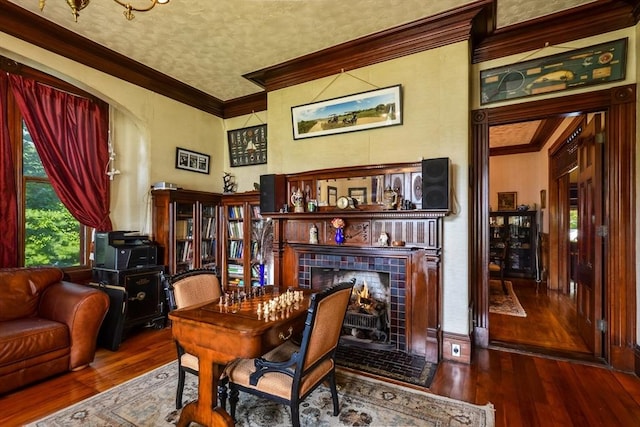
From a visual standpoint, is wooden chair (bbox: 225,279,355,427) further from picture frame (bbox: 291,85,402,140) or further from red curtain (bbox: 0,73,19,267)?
red curtain (bbox: 0,73,19,267)

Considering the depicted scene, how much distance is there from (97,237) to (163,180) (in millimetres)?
1052

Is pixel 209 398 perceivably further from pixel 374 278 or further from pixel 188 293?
pixel 374 278

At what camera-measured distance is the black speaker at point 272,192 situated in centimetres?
371

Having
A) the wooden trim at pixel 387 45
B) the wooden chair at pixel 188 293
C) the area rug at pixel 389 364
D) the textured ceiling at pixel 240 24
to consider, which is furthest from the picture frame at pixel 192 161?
the area rug at pixel 389 364

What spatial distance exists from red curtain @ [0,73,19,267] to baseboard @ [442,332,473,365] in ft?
14.0

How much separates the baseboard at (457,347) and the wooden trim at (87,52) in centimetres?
446

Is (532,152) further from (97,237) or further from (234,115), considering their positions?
(97,237)

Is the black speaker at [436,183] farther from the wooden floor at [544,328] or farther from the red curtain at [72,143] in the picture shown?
the red curtain at [72,143]

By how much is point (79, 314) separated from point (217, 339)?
184cm

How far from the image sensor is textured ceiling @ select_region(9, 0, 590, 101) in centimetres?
275

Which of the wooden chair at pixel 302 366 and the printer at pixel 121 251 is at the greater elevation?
the printer at pixel 121 251

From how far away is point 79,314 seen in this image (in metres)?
2.70

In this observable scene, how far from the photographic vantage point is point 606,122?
9.38 ft

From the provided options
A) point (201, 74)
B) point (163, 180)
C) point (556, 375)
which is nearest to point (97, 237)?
point (163, 180)
